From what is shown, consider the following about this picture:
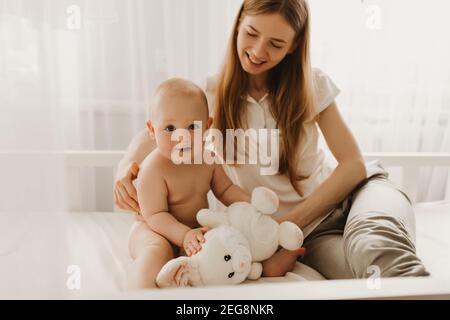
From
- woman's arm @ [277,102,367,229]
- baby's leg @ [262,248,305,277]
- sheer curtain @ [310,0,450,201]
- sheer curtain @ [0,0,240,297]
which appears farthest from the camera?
sheer curtain @ [310,0,450,201]

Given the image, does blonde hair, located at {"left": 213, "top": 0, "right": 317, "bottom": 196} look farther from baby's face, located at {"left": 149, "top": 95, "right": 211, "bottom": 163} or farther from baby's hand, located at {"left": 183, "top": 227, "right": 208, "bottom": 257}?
baby's hand, located at {"left": 183, "top": 227, "right": 208, "bottom": 257}

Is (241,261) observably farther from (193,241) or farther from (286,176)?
(286,176)

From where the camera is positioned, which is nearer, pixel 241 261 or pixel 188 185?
pixel 241 261

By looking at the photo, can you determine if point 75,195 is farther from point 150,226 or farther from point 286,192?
point 286,192

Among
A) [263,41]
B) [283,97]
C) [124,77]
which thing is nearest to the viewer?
[263,41]

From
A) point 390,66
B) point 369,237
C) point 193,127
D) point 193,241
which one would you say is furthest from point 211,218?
point 390,66

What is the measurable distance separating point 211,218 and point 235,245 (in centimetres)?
7


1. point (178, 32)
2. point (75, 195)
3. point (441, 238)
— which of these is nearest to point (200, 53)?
point (178, 32)

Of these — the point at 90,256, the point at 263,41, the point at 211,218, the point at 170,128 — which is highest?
the point at 263,41

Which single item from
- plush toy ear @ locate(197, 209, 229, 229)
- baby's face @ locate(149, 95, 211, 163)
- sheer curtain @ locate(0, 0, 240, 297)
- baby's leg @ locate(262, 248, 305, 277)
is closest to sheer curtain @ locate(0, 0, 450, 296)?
sheer curtain @ locate(0, 0, 240, 297)

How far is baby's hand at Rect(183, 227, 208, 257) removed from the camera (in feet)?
2.66

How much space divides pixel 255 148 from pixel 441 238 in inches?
18.5

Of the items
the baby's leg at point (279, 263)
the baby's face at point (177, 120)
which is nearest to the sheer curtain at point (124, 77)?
the baby's face at point (177, 120)

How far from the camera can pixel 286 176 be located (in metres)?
1.04
